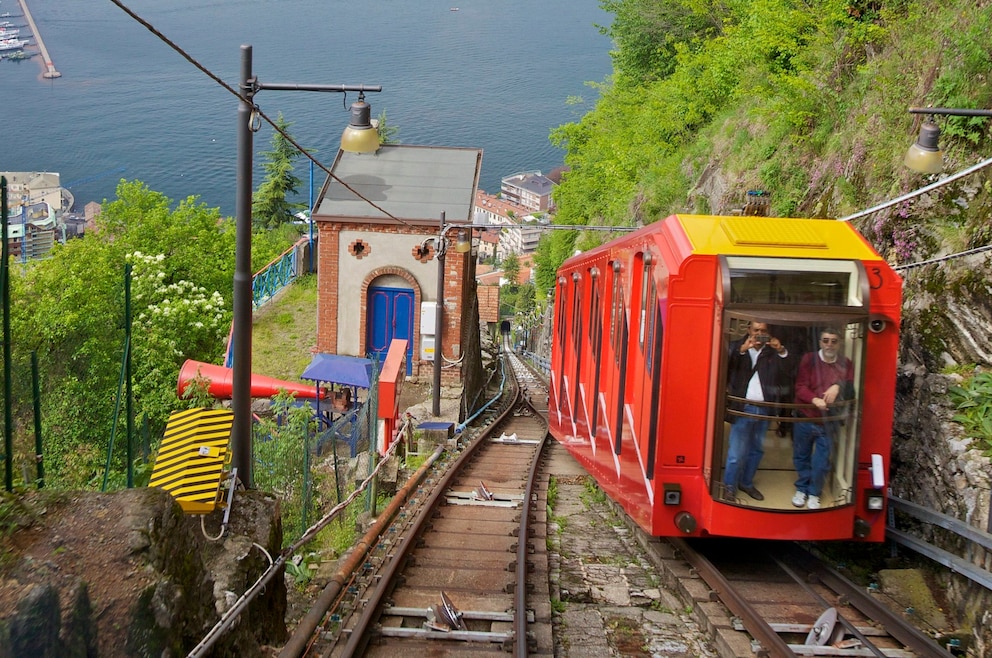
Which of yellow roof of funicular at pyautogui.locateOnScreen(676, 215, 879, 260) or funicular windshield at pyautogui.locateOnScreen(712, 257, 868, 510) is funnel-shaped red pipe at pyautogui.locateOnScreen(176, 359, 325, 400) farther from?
funicular windshield at pyautogui.locateOnScreen(712, 257, 868, 510)

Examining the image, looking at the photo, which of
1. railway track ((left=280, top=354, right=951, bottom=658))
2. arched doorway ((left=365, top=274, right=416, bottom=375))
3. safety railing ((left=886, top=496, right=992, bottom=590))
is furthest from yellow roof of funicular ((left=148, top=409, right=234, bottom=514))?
arched doorway ((left=365, top=274, right=416, bottom=375))

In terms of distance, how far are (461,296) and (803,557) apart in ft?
62.5

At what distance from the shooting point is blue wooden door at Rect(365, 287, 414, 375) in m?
27.5

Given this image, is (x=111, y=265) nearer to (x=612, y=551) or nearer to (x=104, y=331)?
(x=104, y=331)

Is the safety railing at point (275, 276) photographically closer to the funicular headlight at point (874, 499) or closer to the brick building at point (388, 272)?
the brick building at point (388, 272)

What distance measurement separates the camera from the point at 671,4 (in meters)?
43.0

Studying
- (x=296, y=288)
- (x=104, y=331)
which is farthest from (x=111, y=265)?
(x=104, y=331)

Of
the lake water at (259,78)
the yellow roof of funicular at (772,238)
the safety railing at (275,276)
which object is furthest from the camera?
the lake water at (259,78)

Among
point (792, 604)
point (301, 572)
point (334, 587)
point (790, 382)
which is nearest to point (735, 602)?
point (792, 604)

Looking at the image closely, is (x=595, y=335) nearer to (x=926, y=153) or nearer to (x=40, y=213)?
(x=926, y=153)

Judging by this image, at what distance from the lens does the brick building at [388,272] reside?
88.4ft

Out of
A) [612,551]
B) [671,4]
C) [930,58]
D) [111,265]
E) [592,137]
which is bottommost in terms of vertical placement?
[612,551]

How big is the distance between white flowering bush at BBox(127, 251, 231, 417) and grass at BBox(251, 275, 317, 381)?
4.53 ft

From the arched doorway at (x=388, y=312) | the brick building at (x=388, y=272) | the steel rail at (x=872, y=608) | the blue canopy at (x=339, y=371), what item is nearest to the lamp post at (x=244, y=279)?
the steel rail at (x=872, y=608)
